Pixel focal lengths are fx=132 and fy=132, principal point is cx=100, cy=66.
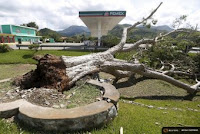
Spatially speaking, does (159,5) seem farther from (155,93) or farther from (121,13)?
(121,13)

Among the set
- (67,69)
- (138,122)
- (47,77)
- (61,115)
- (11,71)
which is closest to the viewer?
(61,115)

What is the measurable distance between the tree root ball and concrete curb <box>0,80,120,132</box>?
104cm

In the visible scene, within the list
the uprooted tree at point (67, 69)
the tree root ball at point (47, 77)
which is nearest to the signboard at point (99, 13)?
the uprooted tree at point (67, 69)

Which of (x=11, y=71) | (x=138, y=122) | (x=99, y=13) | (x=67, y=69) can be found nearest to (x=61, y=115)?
(x=138, y=122)

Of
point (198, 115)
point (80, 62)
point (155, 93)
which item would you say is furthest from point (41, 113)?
point (155, 93)

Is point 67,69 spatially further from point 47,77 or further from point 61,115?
point 61,115

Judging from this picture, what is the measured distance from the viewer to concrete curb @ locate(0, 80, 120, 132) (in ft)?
7.74

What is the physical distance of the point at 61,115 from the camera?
242 centimetres

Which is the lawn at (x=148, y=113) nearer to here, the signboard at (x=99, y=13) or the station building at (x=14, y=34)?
the signboard at (x=99, y=13)

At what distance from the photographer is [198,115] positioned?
3916 millimetres

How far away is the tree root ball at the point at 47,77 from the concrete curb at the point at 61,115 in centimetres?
104

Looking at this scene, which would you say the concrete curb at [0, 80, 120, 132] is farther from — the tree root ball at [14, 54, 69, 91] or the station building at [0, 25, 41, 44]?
the station building at [0, 25, 41, 44]

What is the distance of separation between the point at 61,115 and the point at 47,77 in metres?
1.80

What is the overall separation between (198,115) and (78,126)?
3.65 m
